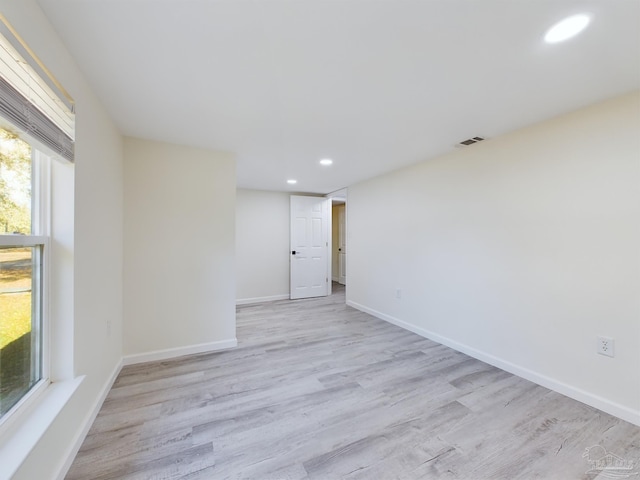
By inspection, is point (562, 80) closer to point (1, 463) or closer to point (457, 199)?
point (457, 199)

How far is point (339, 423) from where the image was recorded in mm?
1732

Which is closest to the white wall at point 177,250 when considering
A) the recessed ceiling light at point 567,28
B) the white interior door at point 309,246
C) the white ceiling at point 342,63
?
the white ceiling at point 342,63

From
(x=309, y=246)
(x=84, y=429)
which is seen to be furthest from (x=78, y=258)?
(x=309, y=246)

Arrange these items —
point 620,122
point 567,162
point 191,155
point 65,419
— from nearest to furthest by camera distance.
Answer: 1. point 65,419
2. point 620,122
3. point 567,162
4. point 191,155

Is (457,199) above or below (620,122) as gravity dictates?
below

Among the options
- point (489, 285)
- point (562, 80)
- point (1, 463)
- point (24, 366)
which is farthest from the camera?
point (489, 285)

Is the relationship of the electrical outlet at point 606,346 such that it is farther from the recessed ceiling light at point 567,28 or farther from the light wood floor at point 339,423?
the recessed ceiling light at point 567,28

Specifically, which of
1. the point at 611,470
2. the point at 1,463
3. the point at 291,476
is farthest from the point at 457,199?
the point at 1,463

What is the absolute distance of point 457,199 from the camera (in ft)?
9.50

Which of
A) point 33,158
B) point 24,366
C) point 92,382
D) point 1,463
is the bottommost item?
point 92,382

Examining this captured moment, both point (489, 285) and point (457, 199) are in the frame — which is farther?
point (457, 199)

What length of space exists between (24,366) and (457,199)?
→ 354 cm

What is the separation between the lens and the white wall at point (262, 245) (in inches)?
193

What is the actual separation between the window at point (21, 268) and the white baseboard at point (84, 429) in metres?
0.41
